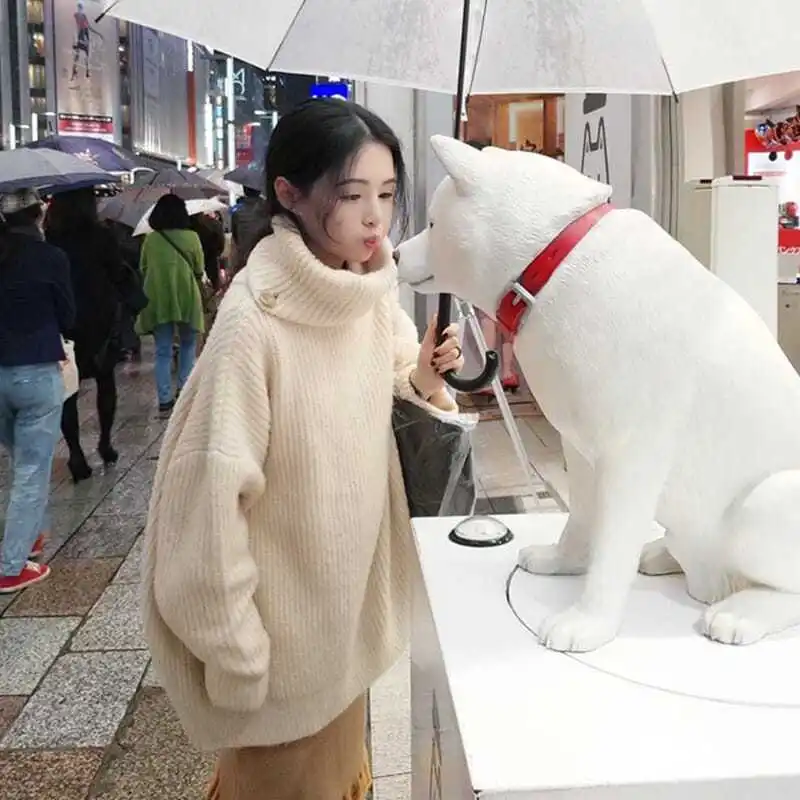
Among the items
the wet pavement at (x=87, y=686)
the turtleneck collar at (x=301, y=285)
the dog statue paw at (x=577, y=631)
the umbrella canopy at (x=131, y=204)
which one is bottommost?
the wet pavement at (x=87, y=686)

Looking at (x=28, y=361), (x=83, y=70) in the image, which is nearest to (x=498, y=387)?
(x=28, y=361)

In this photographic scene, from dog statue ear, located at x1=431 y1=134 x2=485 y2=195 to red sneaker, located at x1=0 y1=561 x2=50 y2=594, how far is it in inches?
122

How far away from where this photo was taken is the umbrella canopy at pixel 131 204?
27.0 feet

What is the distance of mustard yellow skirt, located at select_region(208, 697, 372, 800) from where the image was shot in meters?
1.42

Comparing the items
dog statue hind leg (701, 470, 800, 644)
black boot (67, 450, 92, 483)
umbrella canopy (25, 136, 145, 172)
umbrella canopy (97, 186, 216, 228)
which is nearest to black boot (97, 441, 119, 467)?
black boot (67, 450, 92, 483)

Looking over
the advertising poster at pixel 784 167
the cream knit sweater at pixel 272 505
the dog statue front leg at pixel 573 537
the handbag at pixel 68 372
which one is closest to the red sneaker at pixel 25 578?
the handbag at pixel 68 372

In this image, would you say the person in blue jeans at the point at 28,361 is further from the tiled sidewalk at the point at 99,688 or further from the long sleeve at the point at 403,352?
the long sleeve at the point at 403,352

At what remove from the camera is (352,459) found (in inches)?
53.5

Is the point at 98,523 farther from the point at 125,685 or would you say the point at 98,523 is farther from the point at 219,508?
the point at 219,508

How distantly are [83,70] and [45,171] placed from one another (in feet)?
45.6

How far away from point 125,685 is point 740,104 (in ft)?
8.54

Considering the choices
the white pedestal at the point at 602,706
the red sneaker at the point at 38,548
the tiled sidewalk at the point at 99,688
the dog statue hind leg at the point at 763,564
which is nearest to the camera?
the white pedestal at the point at 602,706

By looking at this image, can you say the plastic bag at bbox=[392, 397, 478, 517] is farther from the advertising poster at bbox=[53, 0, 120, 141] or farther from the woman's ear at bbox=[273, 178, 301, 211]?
the advertising poster at bbox=[53, 0, 120, 141]

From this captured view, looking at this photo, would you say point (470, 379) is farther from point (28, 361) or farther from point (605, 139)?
point (28, 361)
